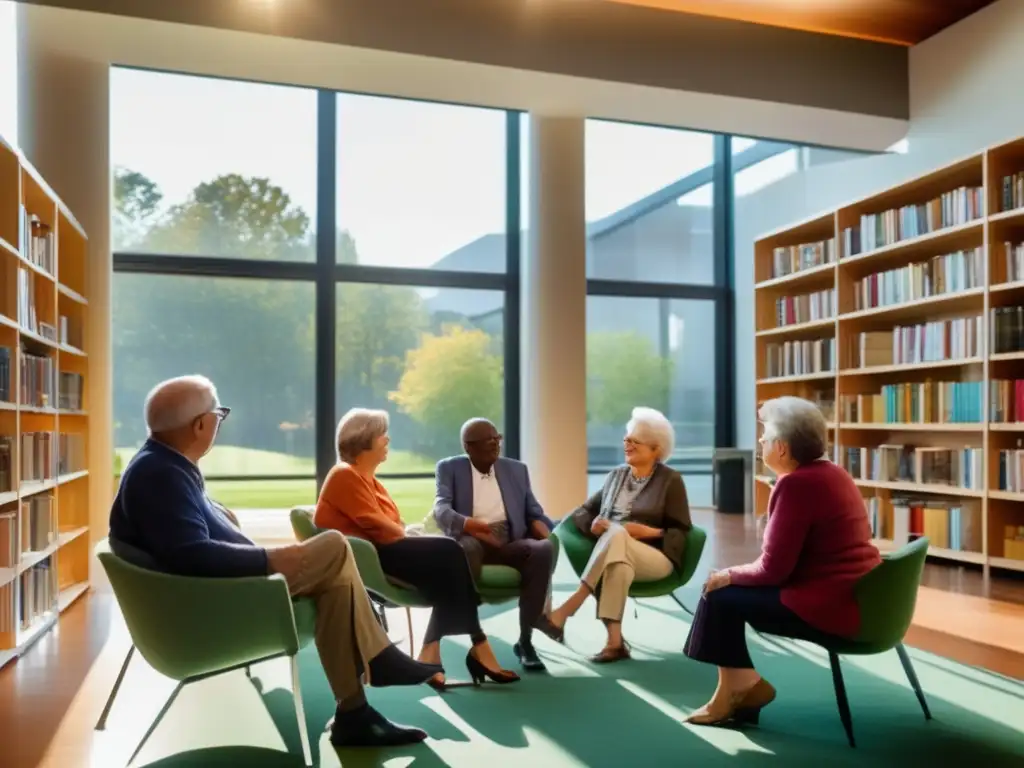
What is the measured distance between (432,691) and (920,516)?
4.60 metres

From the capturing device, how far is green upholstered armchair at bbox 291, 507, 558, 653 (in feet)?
12.4

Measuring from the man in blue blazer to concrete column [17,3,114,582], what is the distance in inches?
154

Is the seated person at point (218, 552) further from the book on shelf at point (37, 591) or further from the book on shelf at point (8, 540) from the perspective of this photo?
the book on shelf at point (37, 591)

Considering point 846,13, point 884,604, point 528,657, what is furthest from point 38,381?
point 846,13

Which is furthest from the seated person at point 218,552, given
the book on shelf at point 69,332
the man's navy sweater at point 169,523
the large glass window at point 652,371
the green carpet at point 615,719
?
the large glass window at point 652,371

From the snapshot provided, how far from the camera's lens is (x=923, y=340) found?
6.86 meters

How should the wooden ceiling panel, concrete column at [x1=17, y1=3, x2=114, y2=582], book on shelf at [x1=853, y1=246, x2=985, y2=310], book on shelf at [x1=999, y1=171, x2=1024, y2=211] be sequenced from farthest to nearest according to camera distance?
1. the wooden ceiling panel
2. concrete column at [x1=17, y1=3, x2=114, y2=582]
3. book on shelf at [x1=853, y1=246, x2=985, y2=310]
4. book on shelf at [x1=999, y1=171, x2=1024, y2=211]

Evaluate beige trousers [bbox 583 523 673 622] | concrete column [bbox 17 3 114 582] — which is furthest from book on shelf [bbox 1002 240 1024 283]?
concrete column [bbox 17 3 114 582]

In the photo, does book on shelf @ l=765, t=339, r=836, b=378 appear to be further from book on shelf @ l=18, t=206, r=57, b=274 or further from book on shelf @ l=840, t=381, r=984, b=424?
book on shelf @ l=18, t=206, r=57, b=274

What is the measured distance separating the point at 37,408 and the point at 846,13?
22.7ft

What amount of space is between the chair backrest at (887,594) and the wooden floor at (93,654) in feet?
4.02

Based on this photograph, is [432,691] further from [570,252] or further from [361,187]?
[361,187]

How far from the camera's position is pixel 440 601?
384 centimetres

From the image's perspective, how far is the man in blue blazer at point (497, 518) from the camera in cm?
413
